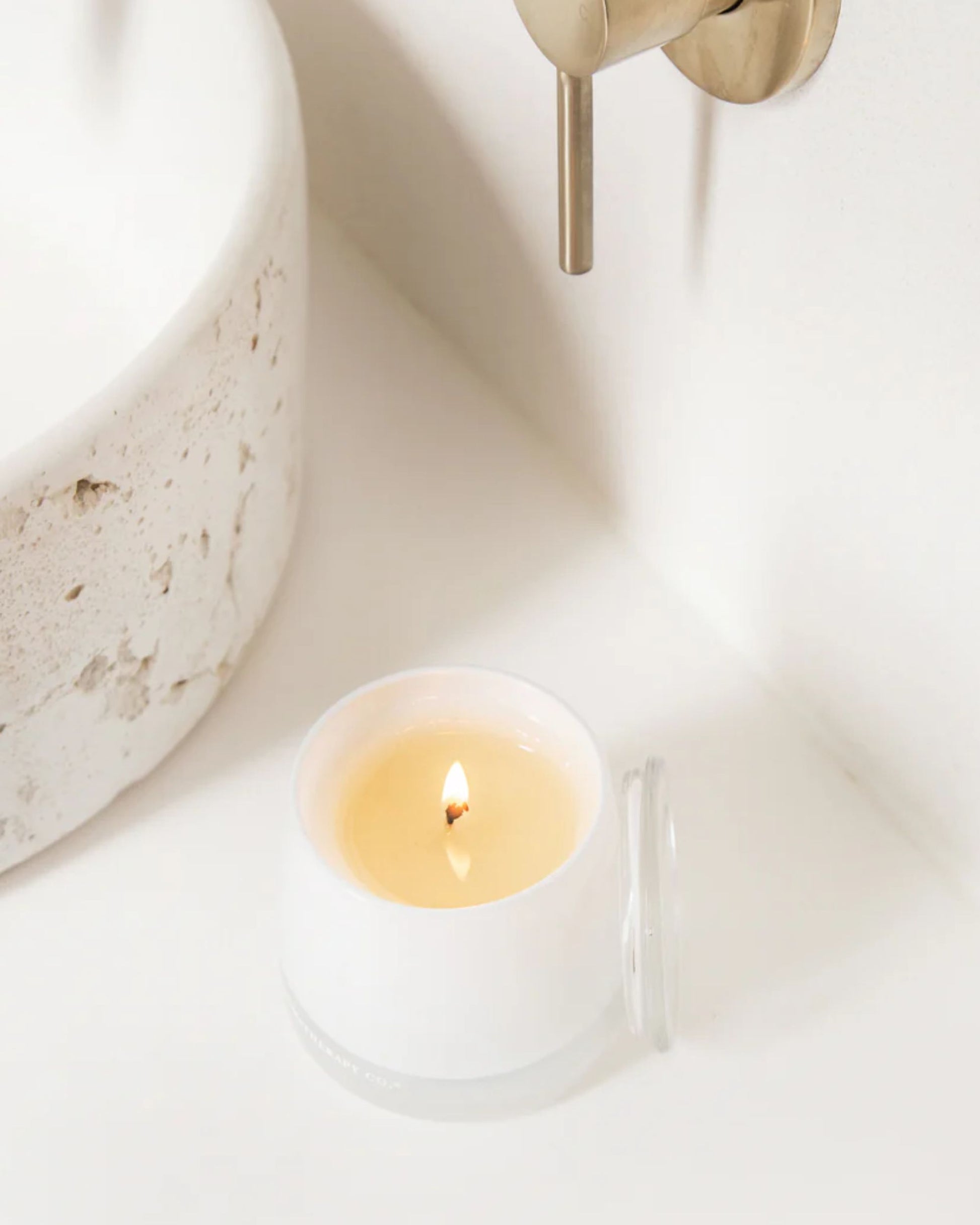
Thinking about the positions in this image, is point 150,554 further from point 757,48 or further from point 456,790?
point 757,48

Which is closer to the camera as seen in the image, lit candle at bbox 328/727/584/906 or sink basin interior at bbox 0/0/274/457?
lit candle at bbox 328/727/584/906

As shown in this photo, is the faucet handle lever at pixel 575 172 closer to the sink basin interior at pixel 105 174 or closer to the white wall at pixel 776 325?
the white wall at pixel 776 325

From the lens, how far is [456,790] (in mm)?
449

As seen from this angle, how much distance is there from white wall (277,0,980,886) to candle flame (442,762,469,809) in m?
0.16

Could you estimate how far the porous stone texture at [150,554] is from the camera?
0.42 m

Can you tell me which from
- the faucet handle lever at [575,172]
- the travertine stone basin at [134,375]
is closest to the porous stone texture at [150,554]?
the travertine stone basin at [134,375]

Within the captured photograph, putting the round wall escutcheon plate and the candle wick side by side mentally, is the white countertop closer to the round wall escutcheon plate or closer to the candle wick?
the candle wick

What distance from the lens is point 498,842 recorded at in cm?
44

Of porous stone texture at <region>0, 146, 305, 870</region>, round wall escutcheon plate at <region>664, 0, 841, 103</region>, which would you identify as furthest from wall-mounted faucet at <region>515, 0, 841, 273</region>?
porous stone texture at <region>0, 146, 305, 870</region>

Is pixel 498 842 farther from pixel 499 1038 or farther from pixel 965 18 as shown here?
pixel 965 18

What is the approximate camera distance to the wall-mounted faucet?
1.18ft

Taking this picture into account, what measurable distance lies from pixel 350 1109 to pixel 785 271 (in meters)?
0.31

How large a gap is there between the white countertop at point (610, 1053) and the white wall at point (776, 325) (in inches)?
1.4

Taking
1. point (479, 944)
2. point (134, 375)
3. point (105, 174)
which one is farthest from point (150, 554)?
point (105, 174)
